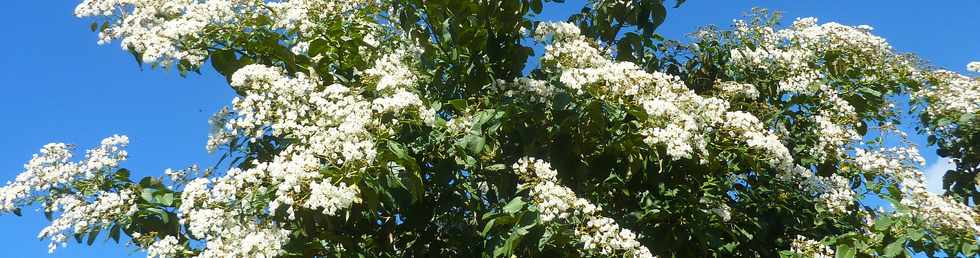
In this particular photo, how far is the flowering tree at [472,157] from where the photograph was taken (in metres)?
4.01

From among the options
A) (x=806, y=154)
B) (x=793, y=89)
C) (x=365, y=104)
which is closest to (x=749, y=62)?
(x=793, y=89)

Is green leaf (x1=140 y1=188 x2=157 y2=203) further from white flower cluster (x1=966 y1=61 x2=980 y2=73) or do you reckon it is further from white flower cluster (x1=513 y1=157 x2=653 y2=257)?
white flower cluster (x1=966 y1=61 x2=980 y2=73)

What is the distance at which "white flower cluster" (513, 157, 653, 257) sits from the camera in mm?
3934

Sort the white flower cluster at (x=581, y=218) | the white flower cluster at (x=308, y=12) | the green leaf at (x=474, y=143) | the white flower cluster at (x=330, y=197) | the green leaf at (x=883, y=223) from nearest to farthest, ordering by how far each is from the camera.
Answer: the white flower cluster at (x=330, y=197), the white flower cluster at (x=581, y=218), the green leaf at (x=474, y=143), the green leaf at (x=883, y=223), the white flower cluster at (x=308, y=12)

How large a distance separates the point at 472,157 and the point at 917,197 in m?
2.10

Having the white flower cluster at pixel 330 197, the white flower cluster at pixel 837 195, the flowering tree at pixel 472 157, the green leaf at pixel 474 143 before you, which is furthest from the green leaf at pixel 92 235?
the white flower cluster at pixel 837 195

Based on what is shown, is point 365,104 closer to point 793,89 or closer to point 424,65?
point 424,65

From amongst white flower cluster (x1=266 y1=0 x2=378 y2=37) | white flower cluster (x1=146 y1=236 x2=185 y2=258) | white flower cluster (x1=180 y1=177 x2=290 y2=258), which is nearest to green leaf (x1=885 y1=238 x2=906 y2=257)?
white flower cluster (x1=180 y1=177 x2=290 y2=258)

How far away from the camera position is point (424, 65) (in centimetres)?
484

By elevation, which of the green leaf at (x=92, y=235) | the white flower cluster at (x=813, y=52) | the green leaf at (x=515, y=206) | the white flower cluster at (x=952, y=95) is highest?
the white flower cluster at (x=813, y=52)

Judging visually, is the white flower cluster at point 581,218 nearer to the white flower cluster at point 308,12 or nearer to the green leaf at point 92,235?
the white flower cluster at point 308,12

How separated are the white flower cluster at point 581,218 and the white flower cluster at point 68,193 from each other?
6.47 ft

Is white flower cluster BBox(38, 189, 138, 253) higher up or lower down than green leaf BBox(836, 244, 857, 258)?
higher up

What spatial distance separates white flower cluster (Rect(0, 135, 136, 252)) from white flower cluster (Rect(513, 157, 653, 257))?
1.97 meters
